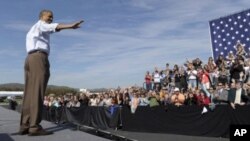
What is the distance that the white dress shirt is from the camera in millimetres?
5348

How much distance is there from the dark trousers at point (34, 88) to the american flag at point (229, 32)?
54.0 feet

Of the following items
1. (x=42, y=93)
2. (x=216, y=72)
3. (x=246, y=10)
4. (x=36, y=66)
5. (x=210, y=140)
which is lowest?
(x=210, y=140)

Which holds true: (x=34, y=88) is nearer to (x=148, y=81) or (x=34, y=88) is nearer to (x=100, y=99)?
(x=100, y=99)

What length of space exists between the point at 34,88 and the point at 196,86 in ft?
45.4

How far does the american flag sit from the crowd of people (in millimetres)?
2724

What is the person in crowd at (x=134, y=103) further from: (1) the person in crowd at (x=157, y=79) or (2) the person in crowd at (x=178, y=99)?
(1) the person in crowd at (x=157, y=79)

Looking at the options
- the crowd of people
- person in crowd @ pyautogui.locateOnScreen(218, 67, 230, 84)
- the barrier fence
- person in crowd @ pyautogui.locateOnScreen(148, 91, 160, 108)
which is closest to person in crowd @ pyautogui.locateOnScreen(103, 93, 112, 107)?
the crowd of people

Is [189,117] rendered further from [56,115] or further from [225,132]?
[56,115]

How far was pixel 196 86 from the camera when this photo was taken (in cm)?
1852

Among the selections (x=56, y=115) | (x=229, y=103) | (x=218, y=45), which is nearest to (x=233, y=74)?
(x=229, y=103)

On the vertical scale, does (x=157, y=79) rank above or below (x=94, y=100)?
above

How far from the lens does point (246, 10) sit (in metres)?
20.9

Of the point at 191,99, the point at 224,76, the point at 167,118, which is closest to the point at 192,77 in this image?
the point at 224,76

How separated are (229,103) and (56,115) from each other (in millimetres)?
11402
